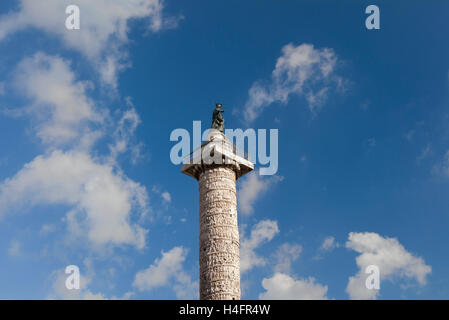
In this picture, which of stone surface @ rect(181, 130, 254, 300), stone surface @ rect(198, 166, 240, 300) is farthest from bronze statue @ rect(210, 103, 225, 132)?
stone surface @ rect(198, 166, 240, 300)

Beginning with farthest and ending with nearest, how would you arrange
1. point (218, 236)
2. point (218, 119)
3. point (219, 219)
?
point (218, 119)
point (219, 219)
point (218, 236)

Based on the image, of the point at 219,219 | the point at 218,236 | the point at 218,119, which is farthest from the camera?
the point at 218,119

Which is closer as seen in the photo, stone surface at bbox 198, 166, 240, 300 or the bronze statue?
stone surface at bbox 198, 166, 240, 300

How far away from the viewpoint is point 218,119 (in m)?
22.3

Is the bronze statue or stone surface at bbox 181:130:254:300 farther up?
the bronze statue

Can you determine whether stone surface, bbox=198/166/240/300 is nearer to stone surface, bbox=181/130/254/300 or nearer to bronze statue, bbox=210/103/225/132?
stone surface, bbox=181/130/254/300

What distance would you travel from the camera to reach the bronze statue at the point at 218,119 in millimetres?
22109

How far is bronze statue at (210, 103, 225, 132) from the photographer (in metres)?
22.1

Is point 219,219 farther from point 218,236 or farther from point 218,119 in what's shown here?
point 218,119

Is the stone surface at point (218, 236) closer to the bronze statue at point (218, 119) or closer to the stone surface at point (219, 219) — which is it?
the stone surface at point (219, 219)

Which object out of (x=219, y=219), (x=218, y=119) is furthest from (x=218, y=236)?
(x=218, y=119)
